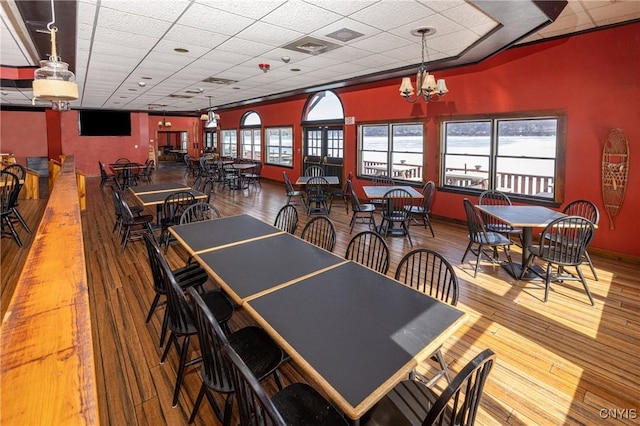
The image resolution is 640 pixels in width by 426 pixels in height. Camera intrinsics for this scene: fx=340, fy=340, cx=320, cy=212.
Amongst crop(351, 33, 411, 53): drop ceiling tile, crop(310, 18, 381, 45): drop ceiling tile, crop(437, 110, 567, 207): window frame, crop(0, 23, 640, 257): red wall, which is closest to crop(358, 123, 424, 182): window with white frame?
crop(0, 23, 640, 257): red wall

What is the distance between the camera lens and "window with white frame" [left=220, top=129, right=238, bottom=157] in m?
14.0

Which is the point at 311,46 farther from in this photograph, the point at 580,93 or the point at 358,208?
the point at 580,93

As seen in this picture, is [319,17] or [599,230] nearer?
[319,17]

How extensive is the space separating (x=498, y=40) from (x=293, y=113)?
6.63 meters

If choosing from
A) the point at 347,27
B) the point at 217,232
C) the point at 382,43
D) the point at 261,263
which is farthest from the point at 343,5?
the point at 261,263

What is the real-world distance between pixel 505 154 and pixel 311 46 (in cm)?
340

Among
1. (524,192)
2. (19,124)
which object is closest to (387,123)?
(524,192)

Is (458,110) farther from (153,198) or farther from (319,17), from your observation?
(153,198)

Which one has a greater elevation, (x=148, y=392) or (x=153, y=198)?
(x=153, y=198)

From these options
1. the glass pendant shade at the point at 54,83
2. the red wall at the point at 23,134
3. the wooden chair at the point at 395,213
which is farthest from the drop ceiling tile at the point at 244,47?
the red wall at the point at 23,134

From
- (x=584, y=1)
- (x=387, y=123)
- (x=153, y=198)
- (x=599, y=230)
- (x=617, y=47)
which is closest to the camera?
(x=584, y=1)

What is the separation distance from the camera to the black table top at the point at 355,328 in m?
1.17

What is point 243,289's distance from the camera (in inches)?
71.5

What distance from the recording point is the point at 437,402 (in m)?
1.03
